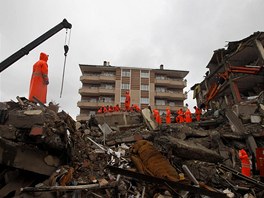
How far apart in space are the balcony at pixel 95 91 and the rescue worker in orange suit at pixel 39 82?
33389 mm

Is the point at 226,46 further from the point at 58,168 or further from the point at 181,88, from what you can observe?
the point at 181,88

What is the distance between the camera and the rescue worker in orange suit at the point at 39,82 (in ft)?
21.4

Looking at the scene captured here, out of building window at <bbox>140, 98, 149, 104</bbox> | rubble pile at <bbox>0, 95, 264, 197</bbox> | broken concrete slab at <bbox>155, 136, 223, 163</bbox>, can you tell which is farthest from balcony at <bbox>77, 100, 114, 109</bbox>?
broken concrete slab at <bbox>155, 136, 223, 163</bbox>

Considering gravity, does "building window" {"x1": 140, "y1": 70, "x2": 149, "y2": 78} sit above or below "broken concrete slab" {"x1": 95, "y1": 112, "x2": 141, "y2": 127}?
above

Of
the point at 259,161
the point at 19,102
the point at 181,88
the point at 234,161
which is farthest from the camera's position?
the point at 181,88

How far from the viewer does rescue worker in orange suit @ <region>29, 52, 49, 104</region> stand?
21.4ft

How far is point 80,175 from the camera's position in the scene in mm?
5609

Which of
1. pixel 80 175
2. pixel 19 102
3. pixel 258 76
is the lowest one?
pixel 80 175

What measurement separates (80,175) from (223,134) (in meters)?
7.07

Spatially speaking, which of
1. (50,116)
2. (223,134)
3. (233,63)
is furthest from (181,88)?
(50,116)

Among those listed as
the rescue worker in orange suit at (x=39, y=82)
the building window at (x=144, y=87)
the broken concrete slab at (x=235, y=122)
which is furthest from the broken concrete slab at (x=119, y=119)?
the building window at (x=144, y=87)

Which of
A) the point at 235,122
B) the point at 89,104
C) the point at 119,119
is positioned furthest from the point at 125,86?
the point at 235,122

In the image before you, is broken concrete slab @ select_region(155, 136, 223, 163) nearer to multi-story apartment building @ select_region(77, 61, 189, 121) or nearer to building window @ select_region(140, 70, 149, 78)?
multi-story apartment building @ select_region(77, 61, 189, 121)

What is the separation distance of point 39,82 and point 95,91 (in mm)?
33694
